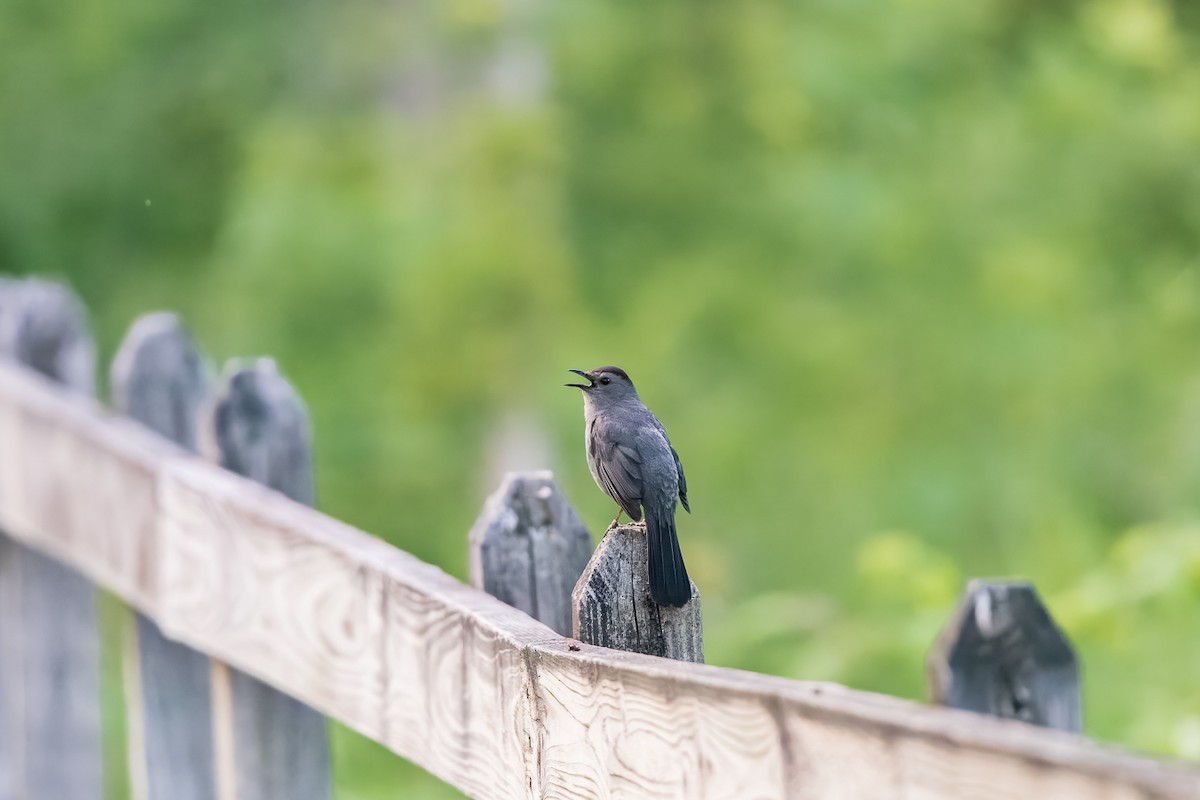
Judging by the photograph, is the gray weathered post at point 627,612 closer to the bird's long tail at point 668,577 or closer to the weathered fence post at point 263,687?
the bird's long tail at point 668,577

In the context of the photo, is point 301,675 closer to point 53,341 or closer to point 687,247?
point 53,341

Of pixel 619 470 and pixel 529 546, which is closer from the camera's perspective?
pixel 529 546

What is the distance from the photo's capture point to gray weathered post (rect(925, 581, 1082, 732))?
3.73ft

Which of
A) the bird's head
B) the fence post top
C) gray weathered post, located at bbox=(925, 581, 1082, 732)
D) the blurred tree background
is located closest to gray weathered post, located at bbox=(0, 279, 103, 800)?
the fence post top

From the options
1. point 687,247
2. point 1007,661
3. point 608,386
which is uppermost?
point 687,247

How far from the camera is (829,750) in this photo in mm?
1140

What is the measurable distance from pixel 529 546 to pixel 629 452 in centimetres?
47

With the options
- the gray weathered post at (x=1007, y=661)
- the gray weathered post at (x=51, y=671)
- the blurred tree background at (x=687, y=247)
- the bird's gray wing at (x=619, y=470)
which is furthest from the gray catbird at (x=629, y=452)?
the blurred tree background at (x=687, y=247)

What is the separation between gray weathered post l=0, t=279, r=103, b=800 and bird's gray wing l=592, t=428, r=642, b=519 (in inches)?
67.0

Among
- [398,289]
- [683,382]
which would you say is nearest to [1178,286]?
[683,382]

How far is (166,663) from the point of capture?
2.96 m

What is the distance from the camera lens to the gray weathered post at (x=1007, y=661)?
44.7 inches

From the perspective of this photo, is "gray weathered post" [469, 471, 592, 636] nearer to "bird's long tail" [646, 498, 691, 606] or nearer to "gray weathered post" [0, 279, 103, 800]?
"bird's long tail" [646, 498, 691, 606]

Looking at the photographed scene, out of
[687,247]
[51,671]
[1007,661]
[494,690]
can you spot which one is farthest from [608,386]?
[687,247]
